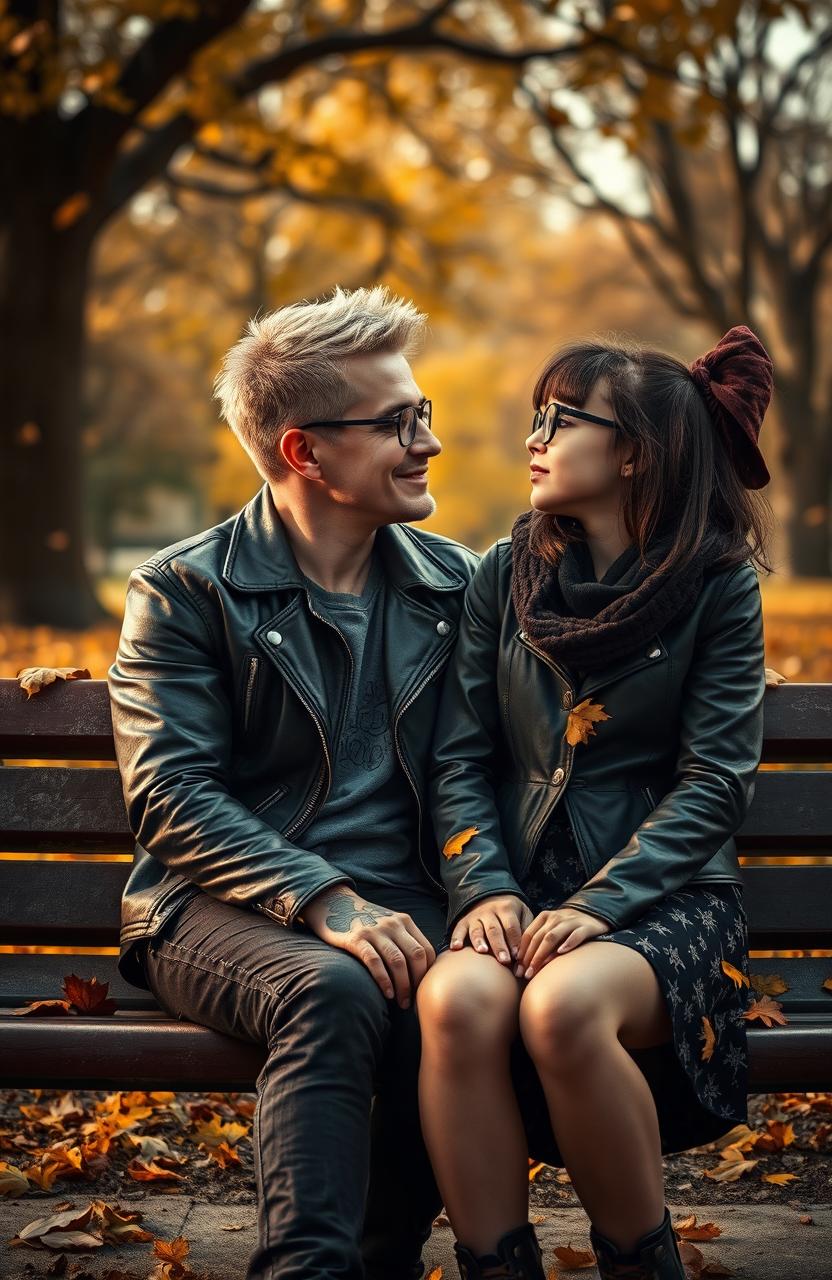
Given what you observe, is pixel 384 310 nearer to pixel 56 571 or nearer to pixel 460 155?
pixel 56 571

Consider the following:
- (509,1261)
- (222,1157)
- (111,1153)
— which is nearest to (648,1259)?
(509,1261)

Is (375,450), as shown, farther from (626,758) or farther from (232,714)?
(626,758)

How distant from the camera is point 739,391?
3.44m

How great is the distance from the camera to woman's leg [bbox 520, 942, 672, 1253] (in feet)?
9.20

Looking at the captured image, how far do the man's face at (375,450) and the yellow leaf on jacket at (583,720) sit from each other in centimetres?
61

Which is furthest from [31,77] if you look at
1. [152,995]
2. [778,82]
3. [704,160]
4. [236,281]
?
[236,281]

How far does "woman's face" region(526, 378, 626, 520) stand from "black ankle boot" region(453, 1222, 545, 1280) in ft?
4.94

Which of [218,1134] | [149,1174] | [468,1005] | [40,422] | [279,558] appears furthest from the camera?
[40,422]

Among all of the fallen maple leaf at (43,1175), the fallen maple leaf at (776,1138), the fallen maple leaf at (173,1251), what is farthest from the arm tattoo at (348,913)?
the fallen maple leaf at (776,1138)

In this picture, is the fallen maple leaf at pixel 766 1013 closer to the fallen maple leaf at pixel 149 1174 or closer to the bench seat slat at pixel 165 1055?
the bench seat slat at pixel 165 1055

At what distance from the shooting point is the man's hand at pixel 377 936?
3036mm

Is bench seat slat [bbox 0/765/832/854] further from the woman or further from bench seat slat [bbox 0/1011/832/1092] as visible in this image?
bench seat slat [bbox 0/1011/832/1092]

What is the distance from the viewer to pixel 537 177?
2009 centimetres

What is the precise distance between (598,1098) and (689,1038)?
0.91 ft
